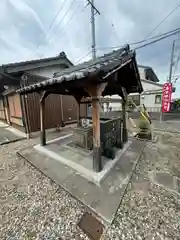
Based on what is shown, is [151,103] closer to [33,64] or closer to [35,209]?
[33,64]

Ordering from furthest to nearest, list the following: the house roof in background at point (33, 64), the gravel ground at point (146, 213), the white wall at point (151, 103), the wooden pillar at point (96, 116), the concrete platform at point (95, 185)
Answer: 1. the white wall at point (151, 103)
2. the house roof in background at point (33, 64)
3. the wooden pillar at point (96, 116)
4. the concrete platform at point (95, 185)
5. the gravel ground at point (146, 213)

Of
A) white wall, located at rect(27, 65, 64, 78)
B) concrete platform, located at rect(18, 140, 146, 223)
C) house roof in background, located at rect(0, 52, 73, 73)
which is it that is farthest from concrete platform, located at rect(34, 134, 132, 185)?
white wall, located at rect(27, 65, 64, 78)

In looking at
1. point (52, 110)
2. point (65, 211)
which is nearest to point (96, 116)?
point (65, 211)

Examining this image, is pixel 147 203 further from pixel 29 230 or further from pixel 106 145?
pixel 29 230

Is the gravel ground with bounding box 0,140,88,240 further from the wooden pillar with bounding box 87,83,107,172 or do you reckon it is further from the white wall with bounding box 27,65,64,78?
the white wall with bounding box 27,65,64,78

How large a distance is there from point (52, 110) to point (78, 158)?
4.36 metres

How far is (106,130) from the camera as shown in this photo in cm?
345

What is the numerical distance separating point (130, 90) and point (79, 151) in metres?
3.11

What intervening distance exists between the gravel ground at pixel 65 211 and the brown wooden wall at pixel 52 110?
3388 millimetres

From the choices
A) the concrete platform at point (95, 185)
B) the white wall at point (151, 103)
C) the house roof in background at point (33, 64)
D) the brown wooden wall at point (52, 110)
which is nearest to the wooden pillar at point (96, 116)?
the concrete platform at point (95, 185)

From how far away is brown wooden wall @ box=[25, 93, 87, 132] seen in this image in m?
5.93

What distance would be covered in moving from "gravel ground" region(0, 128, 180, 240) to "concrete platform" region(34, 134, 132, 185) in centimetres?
63

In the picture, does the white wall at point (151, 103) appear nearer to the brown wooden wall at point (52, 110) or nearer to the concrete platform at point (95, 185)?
the brown wooden wall at point (52, 110)

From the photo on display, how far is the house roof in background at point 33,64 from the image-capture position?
4777 mm
